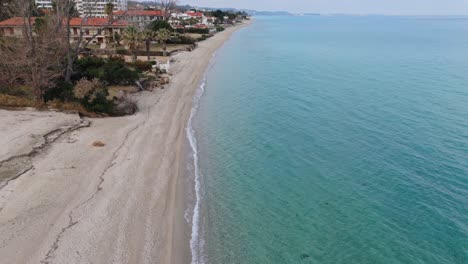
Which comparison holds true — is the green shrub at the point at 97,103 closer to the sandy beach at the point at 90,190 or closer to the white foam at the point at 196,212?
the sandy beach at the point at 90,190

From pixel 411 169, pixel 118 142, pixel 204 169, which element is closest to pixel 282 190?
pixel 204 169

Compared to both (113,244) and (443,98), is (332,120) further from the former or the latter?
(113,244)

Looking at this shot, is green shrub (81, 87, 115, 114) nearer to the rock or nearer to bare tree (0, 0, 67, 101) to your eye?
bare tree (0, 0, 67, 101)

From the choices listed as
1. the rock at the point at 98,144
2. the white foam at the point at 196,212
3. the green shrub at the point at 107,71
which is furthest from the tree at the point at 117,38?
the rock at the point at 98,144

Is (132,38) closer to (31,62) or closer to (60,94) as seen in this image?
(60,94)

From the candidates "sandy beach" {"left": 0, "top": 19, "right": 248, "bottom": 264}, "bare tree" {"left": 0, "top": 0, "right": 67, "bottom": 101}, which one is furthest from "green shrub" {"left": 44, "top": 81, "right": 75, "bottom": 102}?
"sandy beach" {"left": 0, "top": 19, "right": 248, "bottom": 264}
